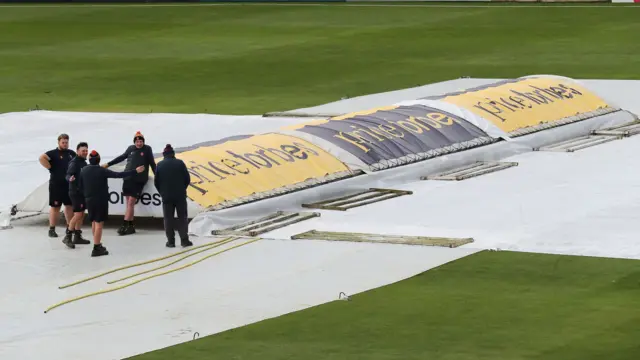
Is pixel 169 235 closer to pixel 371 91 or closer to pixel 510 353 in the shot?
pixel 510 353

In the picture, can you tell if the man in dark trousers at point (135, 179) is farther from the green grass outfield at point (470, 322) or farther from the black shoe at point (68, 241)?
the green grass outfield at point (470, 322)

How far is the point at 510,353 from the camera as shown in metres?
16.5

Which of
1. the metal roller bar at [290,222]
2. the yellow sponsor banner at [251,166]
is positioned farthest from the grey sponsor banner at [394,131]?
the metal roller bar at [290,222]

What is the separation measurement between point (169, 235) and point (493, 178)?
787cm

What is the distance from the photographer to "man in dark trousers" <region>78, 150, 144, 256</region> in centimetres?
2180

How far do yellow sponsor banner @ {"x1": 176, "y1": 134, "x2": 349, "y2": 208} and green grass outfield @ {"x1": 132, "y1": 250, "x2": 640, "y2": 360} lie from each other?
521 cm

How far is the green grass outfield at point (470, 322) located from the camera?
16625 millimetres

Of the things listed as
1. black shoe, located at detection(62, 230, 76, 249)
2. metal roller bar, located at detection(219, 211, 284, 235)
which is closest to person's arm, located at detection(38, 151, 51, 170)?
black shoe, located at detection(62, 230, 76, 249)

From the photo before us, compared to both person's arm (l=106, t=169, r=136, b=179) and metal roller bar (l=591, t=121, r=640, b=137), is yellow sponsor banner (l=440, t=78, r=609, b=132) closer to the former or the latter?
metal roller bar (l=591, t=121, r=640, b=137)

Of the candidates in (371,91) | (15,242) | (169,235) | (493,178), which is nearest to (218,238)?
(169,235)

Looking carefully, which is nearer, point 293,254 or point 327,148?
point 293,254

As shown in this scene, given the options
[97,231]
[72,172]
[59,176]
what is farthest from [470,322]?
[59,176]

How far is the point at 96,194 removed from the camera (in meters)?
21.9

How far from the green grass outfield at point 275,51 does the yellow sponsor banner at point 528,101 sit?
21.5 feet
